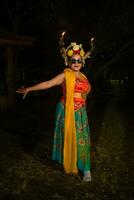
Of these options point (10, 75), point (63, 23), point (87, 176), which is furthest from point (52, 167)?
point (63, 23)

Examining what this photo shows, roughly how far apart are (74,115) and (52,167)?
4.15ft

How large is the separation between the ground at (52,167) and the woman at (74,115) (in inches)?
11.4

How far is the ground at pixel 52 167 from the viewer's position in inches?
233

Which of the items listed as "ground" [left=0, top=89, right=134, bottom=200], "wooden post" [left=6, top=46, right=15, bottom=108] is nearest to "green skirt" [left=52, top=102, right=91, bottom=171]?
"ground" [left=0, top=89, right=134, bottom=200]

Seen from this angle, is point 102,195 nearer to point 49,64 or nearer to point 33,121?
point 33,121

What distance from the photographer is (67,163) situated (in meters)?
6.70

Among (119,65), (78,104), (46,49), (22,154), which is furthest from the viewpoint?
(119,65)

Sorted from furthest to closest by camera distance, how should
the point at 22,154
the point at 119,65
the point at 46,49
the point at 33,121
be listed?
the point at 119,65 → the point at 46,49 → the point at 33,121 → the point at 22,154

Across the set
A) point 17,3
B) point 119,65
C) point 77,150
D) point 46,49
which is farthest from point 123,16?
point 119,65

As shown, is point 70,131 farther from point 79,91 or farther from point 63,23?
point 63,23

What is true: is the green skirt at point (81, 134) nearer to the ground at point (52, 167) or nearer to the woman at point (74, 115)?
the woman at point (74, 115)

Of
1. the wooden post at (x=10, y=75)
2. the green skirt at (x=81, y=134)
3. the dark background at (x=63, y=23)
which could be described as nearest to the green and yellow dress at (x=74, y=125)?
the green skirt at (x=81, y=134)

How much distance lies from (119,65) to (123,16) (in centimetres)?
2595

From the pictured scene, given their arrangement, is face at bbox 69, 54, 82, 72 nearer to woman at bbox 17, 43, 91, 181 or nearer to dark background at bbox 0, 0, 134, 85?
woman at bbox 17, 43, 91, 181
